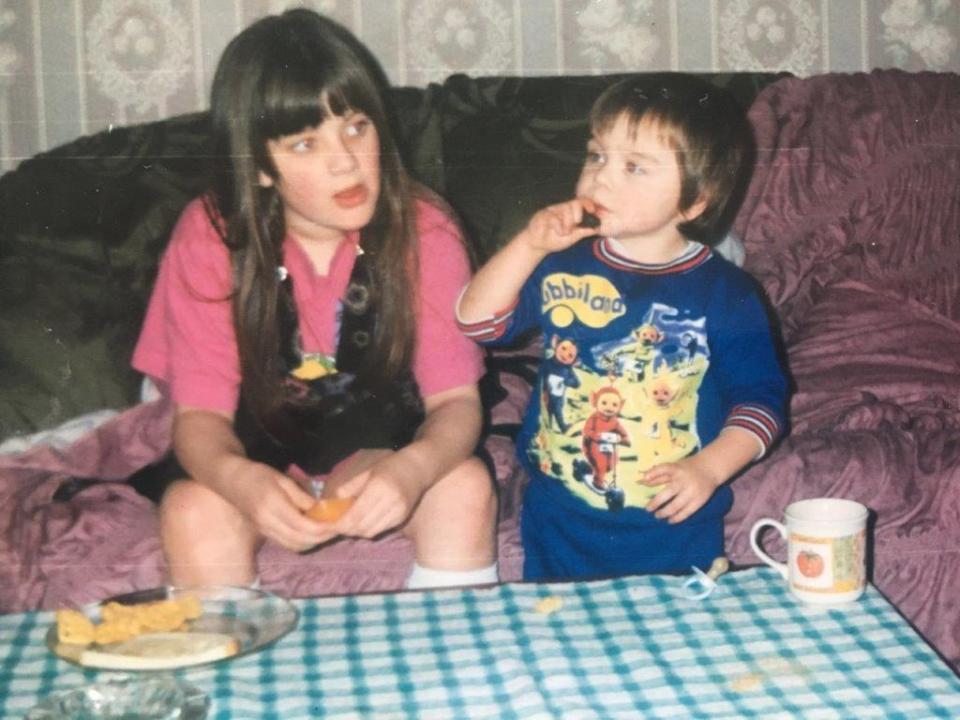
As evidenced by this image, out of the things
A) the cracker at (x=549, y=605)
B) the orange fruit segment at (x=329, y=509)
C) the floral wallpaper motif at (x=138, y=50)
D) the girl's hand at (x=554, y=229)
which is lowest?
the cracker at (x=549, y=605)

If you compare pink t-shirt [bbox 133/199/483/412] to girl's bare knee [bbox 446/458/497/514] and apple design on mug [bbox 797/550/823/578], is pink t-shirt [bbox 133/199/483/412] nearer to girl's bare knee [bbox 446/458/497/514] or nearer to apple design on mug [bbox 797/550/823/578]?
girl's bare knee [bbox 446/458/497/514]

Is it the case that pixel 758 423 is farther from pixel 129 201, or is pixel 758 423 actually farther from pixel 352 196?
pixel 129 201

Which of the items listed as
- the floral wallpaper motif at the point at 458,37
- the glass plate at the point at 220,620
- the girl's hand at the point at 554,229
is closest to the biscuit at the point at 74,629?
the glass plate at the point at 220,620

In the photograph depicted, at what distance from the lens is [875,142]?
5.25 feet

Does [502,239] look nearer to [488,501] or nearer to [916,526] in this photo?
[488,501]

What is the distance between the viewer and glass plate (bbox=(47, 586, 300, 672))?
0.80 meters

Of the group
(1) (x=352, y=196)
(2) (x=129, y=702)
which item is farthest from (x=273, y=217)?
(2) (x=129, y=702)

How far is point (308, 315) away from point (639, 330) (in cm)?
Result: 38

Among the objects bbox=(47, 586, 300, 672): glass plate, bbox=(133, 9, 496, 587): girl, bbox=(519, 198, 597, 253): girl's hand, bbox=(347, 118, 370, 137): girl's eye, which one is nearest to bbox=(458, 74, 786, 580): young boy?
bbox=(519, 198, 597, 253): girl's hand

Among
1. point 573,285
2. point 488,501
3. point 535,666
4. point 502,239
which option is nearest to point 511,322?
point 573,285

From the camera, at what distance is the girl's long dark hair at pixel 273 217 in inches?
51.7

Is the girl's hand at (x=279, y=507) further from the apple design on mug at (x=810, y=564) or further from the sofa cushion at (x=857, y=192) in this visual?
the sofa cushion at (x=857, y=192)

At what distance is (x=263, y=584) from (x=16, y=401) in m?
0.41

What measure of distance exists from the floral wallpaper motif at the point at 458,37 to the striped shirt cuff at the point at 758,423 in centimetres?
64
